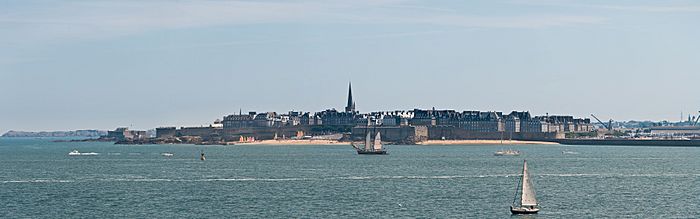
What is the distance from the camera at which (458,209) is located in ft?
216

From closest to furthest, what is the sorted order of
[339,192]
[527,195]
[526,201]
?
1. [526,201]
2. [527,195]
3. [339,192]

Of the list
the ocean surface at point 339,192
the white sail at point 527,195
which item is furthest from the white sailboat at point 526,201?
the ocean surface at point 339,192

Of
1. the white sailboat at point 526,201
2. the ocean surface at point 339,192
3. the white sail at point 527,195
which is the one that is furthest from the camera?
the ocean surface at point 339,192

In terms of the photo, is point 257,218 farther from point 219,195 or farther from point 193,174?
point 193,174

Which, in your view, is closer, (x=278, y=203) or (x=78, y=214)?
(x=78, y=214)

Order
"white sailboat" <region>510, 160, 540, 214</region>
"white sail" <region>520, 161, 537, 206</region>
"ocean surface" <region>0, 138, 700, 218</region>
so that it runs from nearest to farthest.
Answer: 1. "white sailboat" <region>510, 160, 540, 214</region>
2. "white sail" <region>520, 161, 537, 206</region>
3. "ocean surface" <region>0, 138, 700, 218</region>

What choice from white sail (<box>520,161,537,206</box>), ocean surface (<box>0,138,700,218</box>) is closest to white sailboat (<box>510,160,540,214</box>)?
white sail (<box>520,161,537,206</box>)

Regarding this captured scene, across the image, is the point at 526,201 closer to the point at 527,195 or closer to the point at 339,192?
the point at 527,195

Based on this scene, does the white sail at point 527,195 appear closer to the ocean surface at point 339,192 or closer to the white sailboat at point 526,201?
the white sailboat at point 526,201

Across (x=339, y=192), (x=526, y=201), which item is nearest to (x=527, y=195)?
(x=526, y=201)

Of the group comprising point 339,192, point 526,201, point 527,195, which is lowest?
point 339,192

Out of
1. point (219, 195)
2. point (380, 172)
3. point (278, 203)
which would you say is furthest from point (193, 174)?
point (278, 203)

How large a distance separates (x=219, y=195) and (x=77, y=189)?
12.1 metres

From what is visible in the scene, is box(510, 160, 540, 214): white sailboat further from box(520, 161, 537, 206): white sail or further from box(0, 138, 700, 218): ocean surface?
box(0, 138, 700, 218): ocean surface
